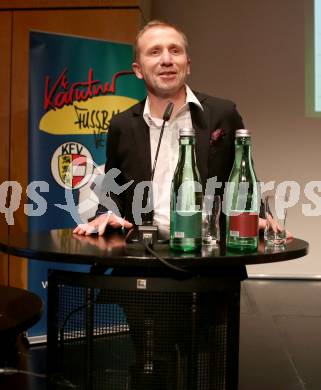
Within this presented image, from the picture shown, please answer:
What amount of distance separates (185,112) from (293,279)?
10.6 ft

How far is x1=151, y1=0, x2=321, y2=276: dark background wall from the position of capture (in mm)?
4207

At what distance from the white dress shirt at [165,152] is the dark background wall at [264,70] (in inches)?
112

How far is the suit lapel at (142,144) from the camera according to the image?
59.6 inches

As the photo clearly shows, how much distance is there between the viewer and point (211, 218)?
1.23 m

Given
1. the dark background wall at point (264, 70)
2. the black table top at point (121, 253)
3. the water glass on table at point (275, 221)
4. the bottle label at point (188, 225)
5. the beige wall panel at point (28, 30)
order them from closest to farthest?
the black table top at point (121, 253)
the bottle label at point (188, 225)
the water glass on table at point (275, 221)
the beige wall panel at point (28, 30)
the dark background wall at point (264, 70)

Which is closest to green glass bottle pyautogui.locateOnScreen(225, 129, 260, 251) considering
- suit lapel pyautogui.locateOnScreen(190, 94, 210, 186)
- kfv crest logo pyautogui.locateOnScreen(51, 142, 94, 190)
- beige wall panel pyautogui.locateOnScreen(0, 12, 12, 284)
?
Result: suit lapel pyautogui.locateOnScreen(190, 94, 210, 186)

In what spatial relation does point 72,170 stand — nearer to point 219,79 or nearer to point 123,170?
point 123,170

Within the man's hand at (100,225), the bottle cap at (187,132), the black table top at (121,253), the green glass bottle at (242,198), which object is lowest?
the black table top at (121,253)

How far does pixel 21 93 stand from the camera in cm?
282

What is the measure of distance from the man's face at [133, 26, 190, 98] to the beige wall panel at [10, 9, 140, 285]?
1365mm

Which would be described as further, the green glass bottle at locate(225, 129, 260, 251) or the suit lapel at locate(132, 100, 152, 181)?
the suit lapel at locate(132, 100, 152, 181)

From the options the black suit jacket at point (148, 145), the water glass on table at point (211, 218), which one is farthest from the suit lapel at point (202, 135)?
the water glass on table at point (211, 218)

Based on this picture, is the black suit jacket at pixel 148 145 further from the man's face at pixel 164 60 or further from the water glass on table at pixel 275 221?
the water glass on table at pixel 275 221

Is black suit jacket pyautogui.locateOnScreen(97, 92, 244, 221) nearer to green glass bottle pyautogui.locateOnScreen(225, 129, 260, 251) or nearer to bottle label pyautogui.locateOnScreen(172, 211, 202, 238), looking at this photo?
green glass bottle pyautogui.locateOnScreen(225, 129, 260, 251)
